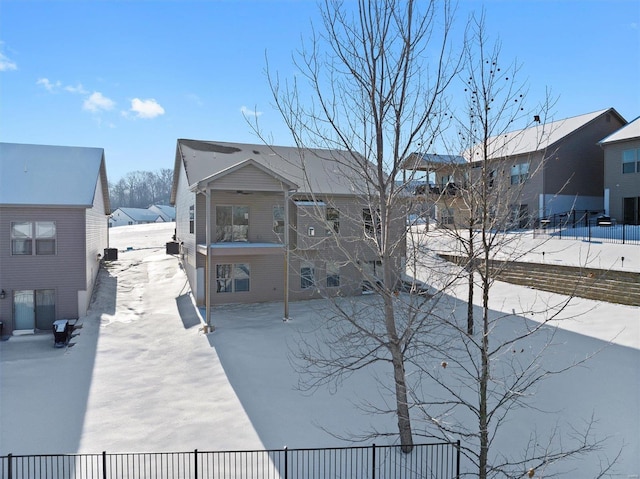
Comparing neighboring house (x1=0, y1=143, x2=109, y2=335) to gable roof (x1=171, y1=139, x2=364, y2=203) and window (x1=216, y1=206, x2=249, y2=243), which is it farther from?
window (x1=216, y1=206, x2=249, y2=243)

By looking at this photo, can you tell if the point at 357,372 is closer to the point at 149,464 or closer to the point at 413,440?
the point at 413,440

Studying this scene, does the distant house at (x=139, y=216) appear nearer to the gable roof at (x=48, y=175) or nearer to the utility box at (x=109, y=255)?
the utility box at (x=109, y=255)

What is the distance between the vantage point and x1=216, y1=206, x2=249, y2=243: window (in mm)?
18812

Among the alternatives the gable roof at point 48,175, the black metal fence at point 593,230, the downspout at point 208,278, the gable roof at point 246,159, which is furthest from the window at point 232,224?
the black metal fence at point 593,230

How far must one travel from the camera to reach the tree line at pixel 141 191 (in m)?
109

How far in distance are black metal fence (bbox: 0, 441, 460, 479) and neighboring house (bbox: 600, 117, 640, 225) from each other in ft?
80.0

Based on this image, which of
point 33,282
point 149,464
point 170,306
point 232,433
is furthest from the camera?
point 170,306

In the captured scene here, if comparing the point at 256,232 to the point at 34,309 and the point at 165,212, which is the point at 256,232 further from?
the point at 165,212

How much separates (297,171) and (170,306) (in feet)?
31.0

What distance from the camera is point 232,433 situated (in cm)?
852

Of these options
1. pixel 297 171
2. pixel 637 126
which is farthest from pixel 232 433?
pixel 637 126

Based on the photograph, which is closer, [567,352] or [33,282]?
[567,352]

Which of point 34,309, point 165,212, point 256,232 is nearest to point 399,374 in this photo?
point 256,232

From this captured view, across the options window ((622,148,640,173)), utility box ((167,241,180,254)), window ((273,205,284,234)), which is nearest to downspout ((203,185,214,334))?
window ((273,205,284,234))
